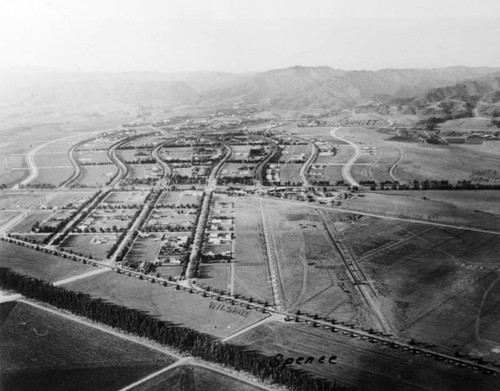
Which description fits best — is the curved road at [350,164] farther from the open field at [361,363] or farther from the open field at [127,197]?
the open field at [361,363]

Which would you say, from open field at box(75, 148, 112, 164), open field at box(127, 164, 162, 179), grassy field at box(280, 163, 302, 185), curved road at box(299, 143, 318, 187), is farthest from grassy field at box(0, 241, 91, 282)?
open field at box(75, 148, 112, 164)

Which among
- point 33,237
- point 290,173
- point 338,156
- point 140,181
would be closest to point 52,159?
point 140,181

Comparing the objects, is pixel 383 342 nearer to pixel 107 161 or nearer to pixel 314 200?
pixel 314 200

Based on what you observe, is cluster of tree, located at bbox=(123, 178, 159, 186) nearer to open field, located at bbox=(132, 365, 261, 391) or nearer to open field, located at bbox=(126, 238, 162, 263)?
open field, located at bbox=(126, 238, 162, 263)

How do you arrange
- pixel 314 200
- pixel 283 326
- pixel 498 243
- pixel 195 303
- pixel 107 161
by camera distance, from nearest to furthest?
1. pixel 283 326
2. pixel 195 303
3. pixel 498 243
4. pixel 314 200
5. pixel 107 161

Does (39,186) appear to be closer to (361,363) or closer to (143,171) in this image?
(143,171)

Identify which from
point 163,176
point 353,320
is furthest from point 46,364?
point 163,176
